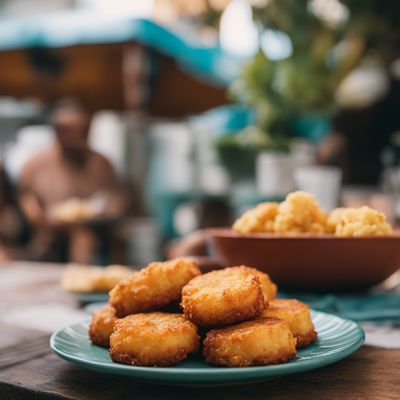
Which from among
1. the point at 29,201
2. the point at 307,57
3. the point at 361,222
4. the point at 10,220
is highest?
the point at 307,57

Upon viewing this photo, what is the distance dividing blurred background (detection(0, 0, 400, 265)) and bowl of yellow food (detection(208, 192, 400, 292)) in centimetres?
110

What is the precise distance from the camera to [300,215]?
101 cm

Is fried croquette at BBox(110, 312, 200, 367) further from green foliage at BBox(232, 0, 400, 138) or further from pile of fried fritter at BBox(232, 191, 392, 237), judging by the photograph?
green foliage at BBox(232, 0, 400, 138)

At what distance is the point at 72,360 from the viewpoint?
64 cm

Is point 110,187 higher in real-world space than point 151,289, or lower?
lower

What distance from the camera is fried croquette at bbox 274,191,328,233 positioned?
39.4 inches

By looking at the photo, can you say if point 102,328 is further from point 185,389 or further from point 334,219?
point 334,219

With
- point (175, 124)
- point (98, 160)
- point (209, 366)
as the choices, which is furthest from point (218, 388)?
point (175, 124)

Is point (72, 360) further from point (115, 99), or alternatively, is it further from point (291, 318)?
point (115, 99)

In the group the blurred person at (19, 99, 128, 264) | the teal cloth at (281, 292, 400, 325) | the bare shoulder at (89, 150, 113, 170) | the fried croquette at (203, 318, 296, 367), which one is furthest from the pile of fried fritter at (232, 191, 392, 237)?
the bare shoulder at (89, 150, 113, 170)

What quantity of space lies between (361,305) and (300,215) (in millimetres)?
227

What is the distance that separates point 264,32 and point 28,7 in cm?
612

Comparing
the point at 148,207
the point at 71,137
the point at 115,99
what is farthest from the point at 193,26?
the point at 71,137

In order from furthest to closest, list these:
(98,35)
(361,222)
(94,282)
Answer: (98,35) < (94,282) < (361,222)
